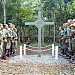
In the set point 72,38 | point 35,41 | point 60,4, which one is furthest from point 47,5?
point 72,38

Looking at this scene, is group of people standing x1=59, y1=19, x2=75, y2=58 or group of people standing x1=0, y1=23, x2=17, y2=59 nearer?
group of people standing x1=59, y1=19, x2=75, y2=58

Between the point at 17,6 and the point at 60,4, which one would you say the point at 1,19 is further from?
the point at 60,4

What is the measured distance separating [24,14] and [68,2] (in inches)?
171

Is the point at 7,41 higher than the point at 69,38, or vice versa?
the point at 69,38

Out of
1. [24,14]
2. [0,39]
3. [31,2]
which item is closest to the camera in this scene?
[0,39]

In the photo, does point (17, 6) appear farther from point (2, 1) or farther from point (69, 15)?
point (69, 15)

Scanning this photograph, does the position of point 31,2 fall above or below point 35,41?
above

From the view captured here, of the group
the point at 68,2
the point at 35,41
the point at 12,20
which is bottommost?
the point at 35,41

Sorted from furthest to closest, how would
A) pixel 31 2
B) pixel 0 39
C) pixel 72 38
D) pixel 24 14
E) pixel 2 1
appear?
pixel 31 2 < pixel 24 14 < pixel 2 1 < pixel 72 38 < pixel 0 39

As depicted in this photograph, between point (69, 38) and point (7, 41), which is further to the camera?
point (7, 41)

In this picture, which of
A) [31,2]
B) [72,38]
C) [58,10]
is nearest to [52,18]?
[58,10]

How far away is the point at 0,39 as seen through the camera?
1181 cm

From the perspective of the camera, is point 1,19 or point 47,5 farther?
point 47,5

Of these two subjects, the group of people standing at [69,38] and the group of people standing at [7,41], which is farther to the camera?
the group of people standing at [7,41]
